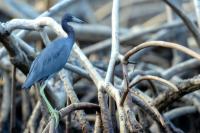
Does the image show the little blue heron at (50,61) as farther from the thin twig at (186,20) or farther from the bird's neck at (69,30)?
the thin twig at (186,20)

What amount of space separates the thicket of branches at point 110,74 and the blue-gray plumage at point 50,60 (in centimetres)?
22

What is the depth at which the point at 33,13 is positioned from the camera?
873 centimetres

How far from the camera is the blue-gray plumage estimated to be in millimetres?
4766

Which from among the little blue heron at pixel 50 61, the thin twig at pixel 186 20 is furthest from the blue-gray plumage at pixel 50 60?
the thin twig at pixel 186 20

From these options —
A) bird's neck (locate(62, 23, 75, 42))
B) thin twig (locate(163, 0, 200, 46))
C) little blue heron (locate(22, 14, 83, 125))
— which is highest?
thin twig (locate(163, 0, 200, 46))

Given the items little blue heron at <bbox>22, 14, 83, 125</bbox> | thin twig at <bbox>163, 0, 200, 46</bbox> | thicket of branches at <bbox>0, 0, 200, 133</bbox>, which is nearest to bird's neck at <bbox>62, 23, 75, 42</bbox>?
little blue heron at <bbox>22, 14, 83, 125</bbox>

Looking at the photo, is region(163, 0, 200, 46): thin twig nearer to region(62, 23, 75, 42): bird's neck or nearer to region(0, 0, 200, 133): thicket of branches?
region(0, 0, 200, 133): thicket of branches

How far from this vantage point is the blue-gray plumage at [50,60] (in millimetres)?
4766

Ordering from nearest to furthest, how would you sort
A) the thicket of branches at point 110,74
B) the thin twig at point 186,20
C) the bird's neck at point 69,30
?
the thicket of branches at point 110,74 < the bird's neck at point 69,30 < the thin twig at point 186,20

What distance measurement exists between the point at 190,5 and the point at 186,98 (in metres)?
3.56

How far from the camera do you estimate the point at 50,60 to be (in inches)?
191

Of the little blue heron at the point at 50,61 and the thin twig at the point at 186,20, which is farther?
the thin twig at the point at 186,20

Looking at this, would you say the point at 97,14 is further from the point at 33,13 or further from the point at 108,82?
the point at 108,82

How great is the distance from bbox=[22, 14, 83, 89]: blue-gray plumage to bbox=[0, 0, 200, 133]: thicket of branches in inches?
8.5
